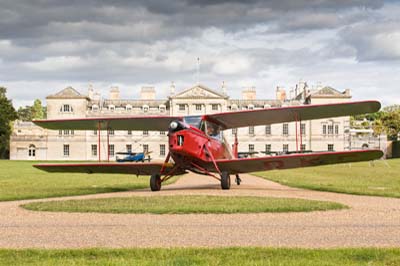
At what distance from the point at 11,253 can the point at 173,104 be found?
102m

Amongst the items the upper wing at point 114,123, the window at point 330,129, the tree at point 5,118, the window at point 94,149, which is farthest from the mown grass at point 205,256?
the window at point 330,129

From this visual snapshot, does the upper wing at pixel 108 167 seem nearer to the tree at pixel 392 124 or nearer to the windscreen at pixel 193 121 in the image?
the windscreen at pixel 193 121

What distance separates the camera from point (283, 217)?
11203 mm

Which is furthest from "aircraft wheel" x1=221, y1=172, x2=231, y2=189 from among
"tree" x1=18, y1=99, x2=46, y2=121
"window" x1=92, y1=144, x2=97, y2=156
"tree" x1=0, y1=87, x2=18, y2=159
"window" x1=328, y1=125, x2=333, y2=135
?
"tree" x1=18, y1=99, x2=46, y2=121

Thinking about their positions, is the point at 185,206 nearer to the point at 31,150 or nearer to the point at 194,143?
the point at 194,143

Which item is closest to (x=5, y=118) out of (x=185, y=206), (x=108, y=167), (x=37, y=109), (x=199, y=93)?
(x=199, y=93)

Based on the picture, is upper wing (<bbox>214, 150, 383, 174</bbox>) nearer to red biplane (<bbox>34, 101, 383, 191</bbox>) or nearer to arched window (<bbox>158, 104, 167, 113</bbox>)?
red biplane (<bbox>34, 101, 383, 191</bbox>)

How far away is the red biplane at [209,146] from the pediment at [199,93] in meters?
85.8

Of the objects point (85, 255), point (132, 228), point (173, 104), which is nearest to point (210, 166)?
point (132, 228)

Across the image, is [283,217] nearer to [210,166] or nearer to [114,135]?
[210,166]

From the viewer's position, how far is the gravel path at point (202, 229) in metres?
8.09

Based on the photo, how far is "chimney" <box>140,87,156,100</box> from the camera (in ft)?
374

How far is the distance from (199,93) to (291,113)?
88444 millimetres

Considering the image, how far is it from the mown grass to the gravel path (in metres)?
0.61
